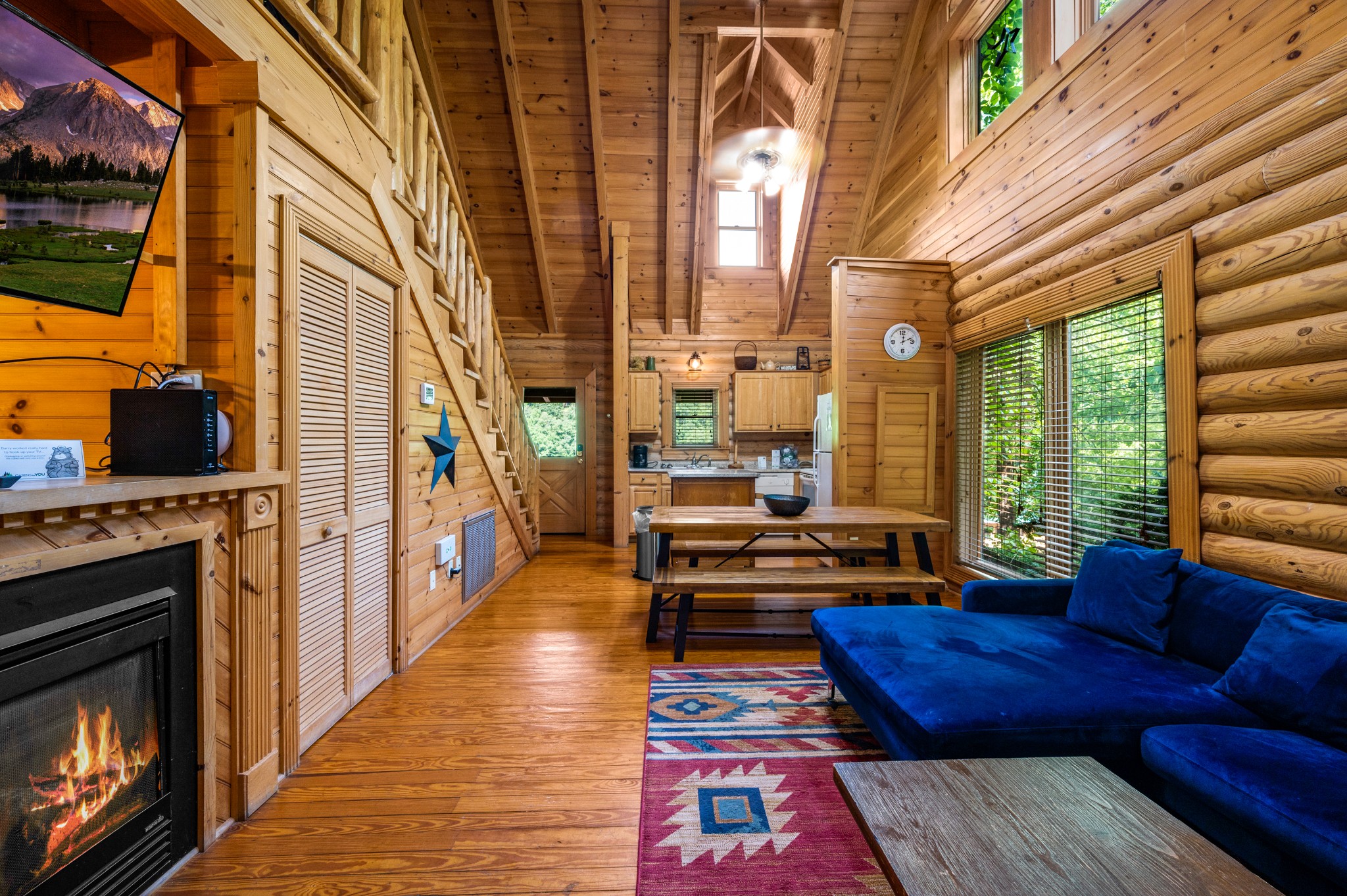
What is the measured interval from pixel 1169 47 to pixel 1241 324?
5.19 feet

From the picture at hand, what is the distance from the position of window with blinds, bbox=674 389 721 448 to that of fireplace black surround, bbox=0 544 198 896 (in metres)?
6.33

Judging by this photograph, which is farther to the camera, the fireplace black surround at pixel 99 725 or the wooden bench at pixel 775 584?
the wooden bench at pixel 775 584

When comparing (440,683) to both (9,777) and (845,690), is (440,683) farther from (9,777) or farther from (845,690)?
(845,690)

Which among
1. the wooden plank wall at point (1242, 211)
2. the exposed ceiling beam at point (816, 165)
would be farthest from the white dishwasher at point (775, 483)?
the wooden plank wall at point (1242, 211)

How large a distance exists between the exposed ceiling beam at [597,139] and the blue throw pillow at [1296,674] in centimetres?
620

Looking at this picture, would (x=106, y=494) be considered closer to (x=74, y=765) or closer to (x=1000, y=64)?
(x=74, y=765)

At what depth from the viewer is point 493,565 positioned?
4.93m

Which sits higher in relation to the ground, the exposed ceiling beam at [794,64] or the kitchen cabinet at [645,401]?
the exposed ceiling beam at [794,64]

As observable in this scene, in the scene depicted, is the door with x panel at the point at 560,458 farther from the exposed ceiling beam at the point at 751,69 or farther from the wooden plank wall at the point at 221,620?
the wooden plank wall at the point at 221,620

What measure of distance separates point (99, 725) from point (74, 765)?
0.30 ft

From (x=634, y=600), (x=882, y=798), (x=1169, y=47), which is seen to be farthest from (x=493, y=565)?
(x=1169, y=47)

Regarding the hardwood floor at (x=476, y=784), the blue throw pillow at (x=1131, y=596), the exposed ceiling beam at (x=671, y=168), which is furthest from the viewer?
the exposed ceiling beam at (x=671, y=168)

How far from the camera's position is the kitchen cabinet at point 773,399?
7.50 meters

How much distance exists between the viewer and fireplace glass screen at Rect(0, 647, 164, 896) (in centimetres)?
125
